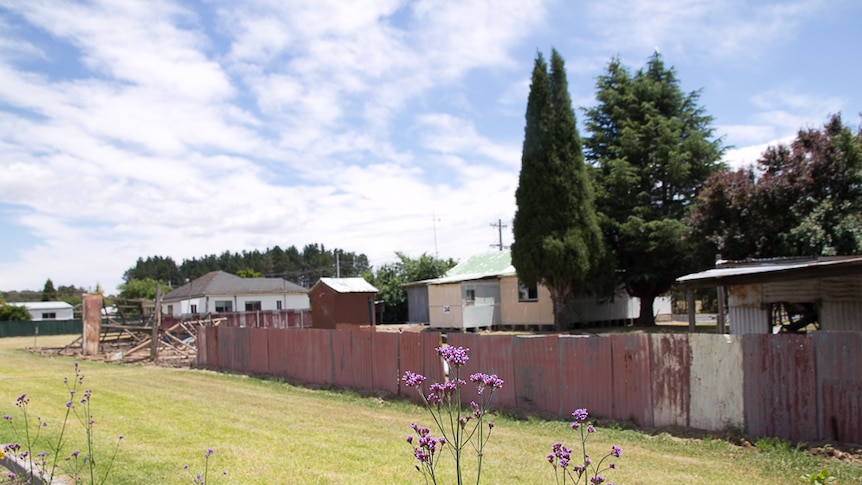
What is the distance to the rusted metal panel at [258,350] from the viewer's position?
1936cm

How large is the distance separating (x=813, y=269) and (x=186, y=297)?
4517cm

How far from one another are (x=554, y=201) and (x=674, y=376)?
20254 millimetres

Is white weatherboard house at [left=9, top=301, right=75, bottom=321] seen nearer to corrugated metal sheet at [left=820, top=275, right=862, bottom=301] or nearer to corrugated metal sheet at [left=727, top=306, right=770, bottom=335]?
corrugated metal sheet at [left=727, top=306, right=770, bottom=335]

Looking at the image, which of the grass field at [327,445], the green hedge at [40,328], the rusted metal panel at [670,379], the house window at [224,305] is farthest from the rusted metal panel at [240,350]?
the green hedge at [40,328]

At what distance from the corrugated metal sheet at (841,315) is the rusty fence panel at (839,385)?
4.49 m

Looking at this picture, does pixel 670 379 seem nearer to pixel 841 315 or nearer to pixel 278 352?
pixel 841 315

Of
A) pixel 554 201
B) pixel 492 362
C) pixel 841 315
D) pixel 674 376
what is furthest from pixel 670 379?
pixel 554 201

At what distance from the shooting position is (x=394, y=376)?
14.5 meters

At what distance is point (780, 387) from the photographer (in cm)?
876

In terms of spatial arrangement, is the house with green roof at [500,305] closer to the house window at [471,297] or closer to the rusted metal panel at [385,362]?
the house window at [471,297]

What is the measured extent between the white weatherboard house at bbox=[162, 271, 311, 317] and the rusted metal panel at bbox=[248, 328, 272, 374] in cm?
2632

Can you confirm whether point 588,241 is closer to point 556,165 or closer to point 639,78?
point 556,165

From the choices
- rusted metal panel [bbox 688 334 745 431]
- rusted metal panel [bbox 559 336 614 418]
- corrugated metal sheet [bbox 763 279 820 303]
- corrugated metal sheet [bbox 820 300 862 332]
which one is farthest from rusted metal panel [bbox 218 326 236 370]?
corrugated metal sheet [bbox 820 300 862 332]

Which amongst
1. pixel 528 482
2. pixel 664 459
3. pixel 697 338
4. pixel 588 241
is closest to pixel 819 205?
pixel 588 241
